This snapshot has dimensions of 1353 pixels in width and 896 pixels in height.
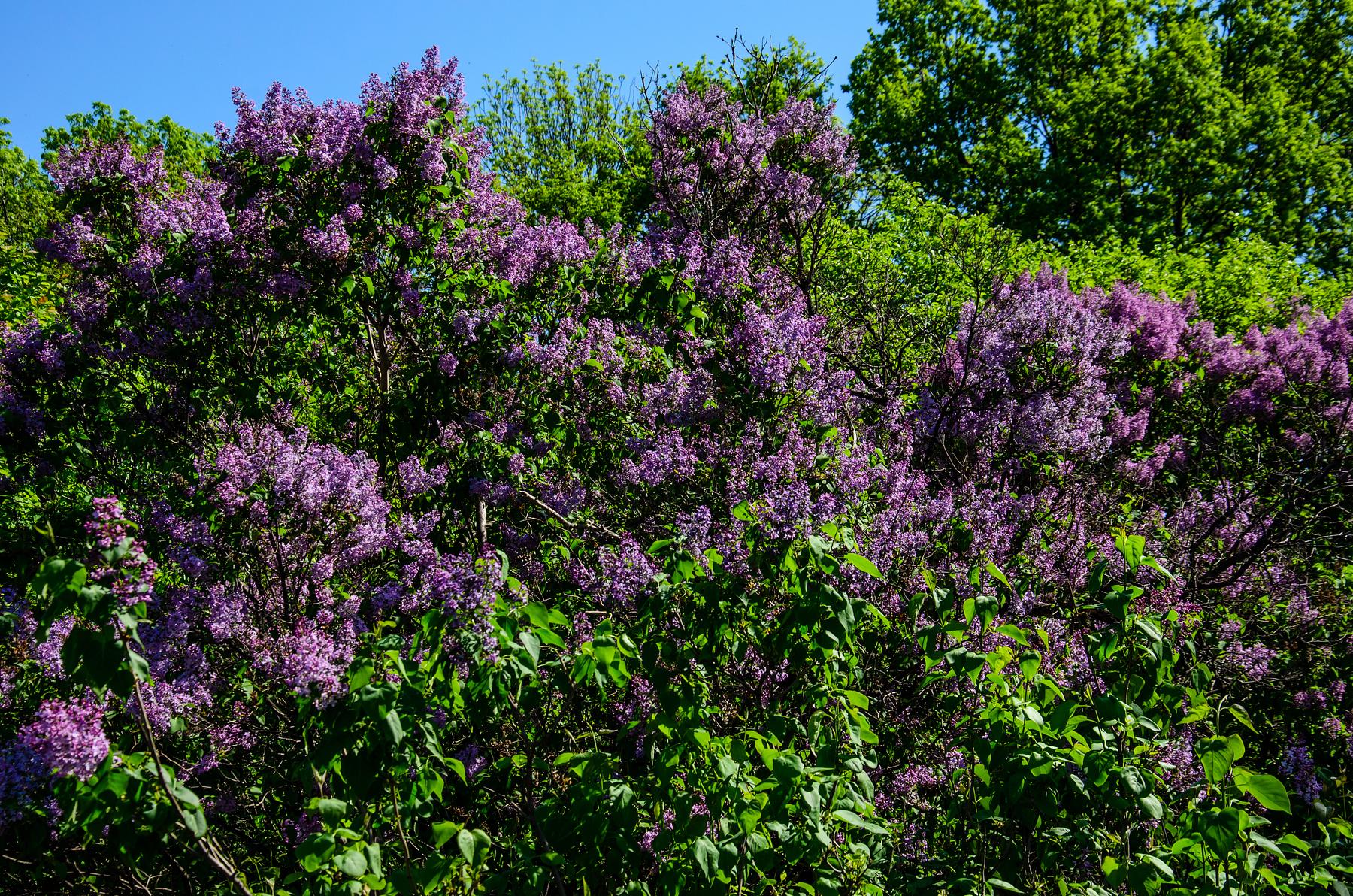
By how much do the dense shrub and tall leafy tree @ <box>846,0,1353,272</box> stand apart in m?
11.4

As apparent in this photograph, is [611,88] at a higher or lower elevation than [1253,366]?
higher

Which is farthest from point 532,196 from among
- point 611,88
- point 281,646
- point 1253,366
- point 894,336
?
point 281,646

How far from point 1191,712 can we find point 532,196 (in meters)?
21.6

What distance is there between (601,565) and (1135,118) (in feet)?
58.7

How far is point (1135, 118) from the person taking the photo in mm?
17031

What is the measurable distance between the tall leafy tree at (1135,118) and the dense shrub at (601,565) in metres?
11.4

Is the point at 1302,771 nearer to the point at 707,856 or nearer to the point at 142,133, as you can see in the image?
the point at 707,856

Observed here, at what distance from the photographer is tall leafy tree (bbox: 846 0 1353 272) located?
644 inches

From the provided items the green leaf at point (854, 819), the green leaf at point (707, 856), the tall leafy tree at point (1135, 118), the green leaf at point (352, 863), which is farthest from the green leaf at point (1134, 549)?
the tall leafy tree at point (1135, 118)

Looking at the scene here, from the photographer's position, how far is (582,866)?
2.38 meters

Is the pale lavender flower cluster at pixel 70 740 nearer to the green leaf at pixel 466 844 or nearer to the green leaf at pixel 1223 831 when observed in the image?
the green leaf at pixel 466 844

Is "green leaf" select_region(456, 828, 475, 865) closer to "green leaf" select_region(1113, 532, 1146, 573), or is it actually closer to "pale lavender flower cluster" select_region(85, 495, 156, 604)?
"pale lavender flower cluster" select_region(85, 495, 156, 604)

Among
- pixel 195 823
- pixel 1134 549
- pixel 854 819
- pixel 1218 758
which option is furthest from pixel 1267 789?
pixel 195 823

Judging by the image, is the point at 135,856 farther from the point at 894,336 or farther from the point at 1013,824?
the point at 894,336
